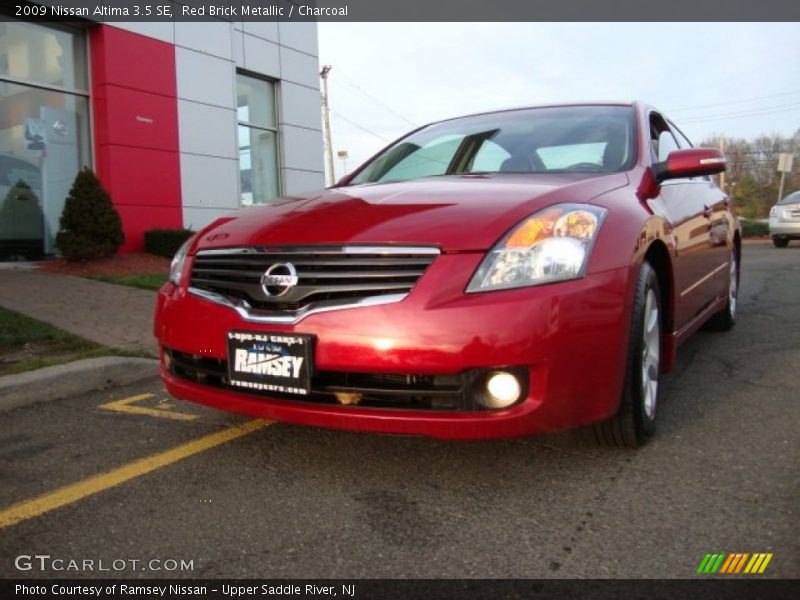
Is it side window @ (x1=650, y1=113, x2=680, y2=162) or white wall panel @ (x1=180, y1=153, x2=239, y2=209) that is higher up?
white wall panel @ (x1=180, y1=153, x2=239, y2=209)

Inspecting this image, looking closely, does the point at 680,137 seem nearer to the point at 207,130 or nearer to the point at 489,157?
the point at 489,157

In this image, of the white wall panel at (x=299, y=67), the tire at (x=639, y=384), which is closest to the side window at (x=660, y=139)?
the tire at (x=639, y=384)

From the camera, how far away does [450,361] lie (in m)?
2.14

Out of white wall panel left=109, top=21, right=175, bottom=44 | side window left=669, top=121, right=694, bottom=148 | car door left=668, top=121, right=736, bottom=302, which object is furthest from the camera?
white wall panel left=109, top=21, right=175, bottom=44

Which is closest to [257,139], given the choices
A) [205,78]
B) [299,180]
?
[299,180]

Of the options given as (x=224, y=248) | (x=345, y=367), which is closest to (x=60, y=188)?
(x=224, y=248)

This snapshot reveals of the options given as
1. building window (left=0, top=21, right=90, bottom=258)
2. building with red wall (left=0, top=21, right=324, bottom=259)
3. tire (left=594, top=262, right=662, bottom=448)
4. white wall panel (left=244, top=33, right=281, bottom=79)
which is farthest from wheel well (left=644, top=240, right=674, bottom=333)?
white wall panel (left=244, top=33, right=281, bottom=79)

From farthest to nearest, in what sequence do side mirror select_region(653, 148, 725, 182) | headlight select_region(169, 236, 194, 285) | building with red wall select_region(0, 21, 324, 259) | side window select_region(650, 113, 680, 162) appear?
building with red wall select_region(0, 21, 324, 259)
side window select_region(650, 113, 680, 162)
side mirror select_region(653, 148, 725, 182)
headlight select_region(169, 236, 194, 285)

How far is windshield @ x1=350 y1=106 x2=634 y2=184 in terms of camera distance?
3236 millimetres

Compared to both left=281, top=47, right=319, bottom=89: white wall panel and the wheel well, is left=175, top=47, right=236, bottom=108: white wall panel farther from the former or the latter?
the wheel well

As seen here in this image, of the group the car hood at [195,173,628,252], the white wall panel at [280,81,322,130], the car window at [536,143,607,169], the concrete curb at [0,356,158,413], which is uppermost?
the white wall panel at [280,81,322,130]
